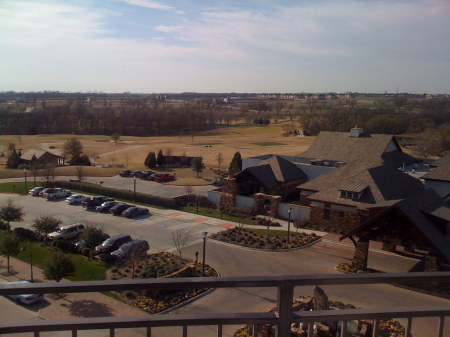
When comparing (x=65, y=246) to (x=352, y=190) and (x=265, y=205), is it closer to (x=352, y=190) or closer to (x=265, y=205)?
(x=265, y=205)

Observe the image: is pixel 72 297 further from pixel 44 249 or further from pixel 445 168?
pixel 445 168

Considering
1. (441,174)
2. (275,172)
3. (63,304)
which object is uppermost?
(441,174)

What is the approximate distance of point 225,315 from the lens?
294 centimetres

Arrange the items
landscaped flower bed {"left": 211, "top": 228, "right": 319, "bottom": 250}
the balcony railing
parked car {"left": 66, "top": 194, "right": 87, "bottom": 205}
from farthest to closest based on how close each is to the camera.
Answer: parked car {"left": 66, "top": 194, "right": 87, "bottom": 205} → landscaped flower bed {"left": 211, "top": 228, "right": 319, "bottom": 250} → the balcony railing

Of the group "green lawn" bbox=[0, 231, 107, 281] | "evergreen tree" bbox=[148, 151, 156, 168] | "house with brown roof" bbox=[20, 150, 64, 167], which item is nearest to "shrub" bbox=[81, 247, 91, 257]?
"green lawn" bbox=[0, 231, 107, 281]

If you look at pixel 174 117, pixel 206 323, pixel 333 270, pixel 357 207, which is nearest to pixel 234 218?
pixel 357 207

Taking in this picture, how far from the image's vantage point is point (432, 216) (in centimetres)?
1866

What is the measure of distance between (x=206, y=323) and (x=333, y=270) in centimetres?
1753

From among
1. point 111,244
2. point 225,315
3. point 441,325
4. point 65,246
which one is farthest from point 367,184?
point 225,315

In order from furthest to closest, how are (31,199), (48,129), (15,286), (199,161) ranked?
1. (48,129)
2. (199,161)
3. (31,199)
4. (15,286)

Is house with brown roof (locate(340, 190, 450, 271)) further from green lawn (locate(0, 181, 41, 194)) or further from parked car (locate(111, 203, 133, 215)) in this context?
green lawn (locate(0, 181, 41, 194))

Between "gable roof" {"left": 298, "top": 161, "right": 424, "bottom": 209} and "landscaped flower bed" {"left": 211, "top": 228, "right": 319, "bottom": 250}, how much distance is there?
3.25 meters

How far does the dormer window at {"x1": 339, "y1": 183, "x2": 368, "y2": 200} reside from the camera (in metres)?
25.0

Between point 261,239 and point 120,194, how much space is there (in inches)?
625
